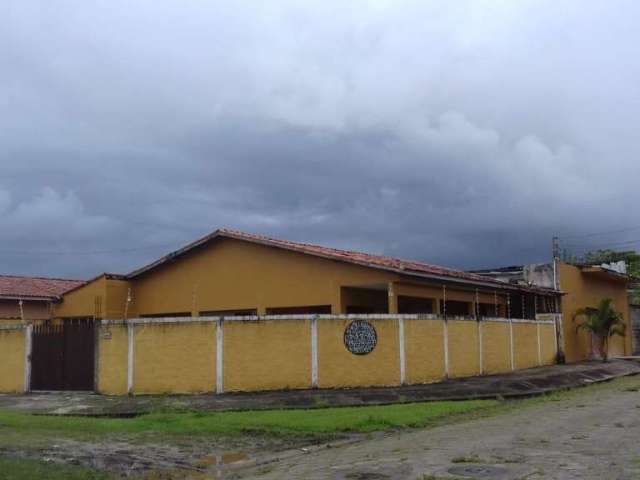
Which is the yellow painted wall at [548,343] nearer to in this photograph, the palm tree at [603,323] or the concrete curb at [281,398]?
the palm tree at [603,323]

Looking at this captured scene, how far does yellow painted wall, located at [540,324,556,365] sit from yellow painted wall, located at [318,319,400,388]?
34.6 feet

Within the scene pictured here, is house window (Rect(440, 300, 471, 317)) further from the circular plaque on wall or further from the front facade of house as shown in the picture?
the circular plaque on wall

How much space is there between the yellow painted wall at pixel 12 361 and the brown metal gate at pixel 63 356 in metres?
0.42

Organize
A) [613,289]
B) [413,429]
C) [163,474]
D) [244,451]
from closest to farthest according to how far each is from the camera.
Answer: [163,474] → [244,451] → [413,429] → [613,289]

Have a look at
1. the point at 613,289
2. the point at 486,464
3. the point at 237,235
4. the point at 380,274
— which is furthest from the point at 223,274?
the point at 613,289

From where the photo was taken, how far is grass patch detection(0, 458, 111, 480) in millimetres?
8602

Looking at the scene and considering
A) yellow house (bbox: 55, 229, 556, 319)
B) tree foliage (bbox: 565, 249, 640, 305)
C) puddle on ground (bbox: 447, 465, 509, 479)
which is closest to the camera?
puddle on ground (bbox: 447, 465, 509, 479)

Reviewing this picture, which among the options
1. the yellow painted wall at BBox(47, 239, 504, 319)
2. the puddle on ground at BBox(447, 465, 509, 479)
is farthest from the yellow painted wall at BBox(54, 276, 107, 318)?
the puddle on ground at BBox(447, 465, 509, 479)

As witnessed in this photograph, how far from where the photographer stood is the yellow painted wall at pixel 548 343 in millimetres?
26531

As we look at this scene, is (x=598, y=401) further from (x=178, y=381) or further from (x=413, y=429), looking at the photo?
(x=178, y=381)

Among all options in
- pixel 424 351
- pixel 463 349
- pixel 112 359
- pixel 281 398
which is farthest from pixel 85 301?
pixel 463 349

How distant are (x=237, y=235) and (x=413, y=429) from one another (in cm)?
1156

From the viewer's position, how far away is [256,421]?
1341cm

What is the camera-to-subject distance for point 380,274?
2047 centimetres
